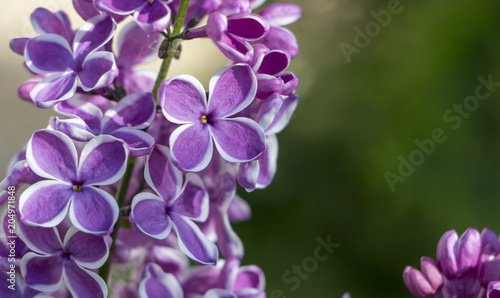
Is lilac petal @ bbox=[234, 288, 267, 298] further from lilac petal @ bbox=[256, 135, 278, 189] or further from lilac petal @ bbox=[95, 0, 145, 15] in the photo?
lilac petal @ bbox=[95, 0, 145, 15]

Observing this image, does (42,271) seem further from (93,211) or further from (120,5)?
(120,5)

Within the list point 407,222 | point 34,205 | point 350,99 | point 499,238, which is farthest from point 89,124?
point 350,99

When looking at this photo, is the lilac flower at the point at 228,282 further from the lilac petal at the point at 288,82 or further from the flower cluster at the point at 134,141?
the lilac petal at the point at 288,82

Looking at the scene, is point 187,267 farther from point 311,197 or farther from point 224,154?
point 311,197

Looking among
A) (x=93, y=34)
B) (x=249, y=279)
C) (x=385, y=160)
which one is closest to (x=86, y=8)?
(x=93, y=34)

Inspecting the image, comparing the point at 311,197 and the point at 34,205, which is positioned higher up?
the point at 34,205

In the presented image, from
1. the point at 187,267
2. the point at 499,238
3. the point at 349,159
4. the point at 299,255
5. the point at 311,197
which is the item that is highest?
the point at 499,238

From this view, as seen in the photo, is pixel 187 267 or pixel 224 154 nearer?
pixel 224 154
